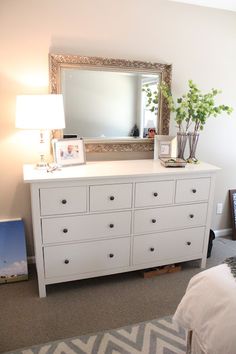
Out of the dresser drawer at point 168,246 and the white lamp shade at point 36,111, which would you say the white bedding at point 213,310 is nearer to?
the dresser drawer at point 168,246

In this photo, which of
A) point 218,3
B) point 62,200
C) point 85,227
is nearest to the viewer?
point 62,200

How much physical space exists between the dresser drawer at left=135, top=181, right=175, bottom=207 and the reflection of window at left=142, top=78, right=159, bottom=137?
2.23ft

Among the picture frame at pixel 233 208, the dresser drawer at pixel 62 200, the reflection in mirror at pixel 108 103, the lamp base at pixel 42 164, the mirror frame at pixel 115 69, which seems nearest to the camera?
the dresser drawer at pixel 62 200

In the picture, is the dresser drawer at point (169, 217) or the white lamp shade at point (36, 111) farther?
the dresser drawer at point (169, 217)

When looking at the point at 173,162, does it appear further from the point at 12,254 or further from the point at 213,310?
the point at 12,254

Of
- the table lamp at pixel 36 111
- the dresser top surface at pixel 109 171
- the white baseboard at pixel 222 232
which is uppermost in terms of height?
the table lamp at pixel 36 111

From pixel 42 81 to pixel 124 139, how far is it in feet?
2.90

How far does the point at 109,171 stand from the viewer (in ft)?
7.59

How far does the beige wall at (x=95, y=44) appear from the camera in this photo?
2318 mm

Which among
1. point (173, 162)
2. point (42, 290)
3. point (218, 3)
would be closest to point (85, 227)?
point (42, 290)

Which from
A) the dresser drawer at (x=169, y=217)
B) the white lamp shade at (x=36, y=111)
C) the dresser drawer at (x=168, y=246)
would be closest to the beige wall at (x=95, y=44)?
the white lamp shade at (x=36, y=111)

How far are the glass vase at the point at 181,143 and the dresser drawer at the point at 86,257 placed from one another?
0.97 meters

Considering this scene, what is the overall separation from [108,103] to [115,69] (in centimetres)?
30

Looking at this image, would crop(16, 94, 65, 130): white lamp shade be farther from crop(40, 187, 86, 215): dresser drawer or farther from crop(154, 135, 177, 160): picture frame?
crop(154, 135, 177, 160): picture frame
